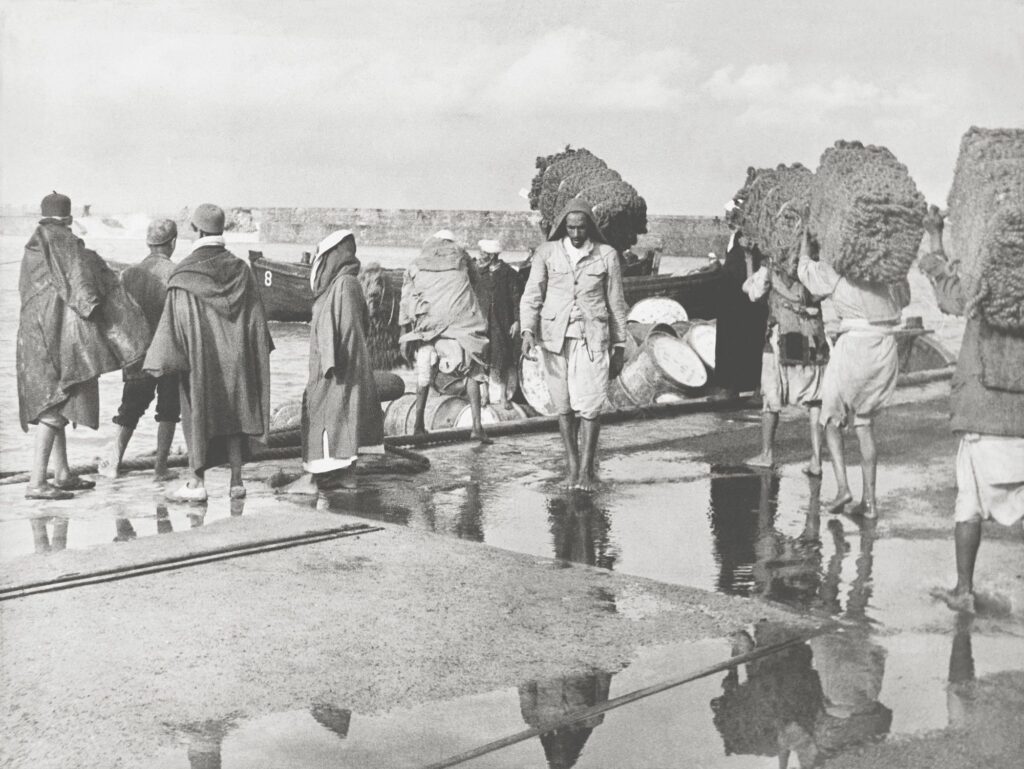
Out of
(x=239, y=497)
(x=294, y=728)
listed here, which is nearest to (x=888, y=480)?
(x=239, y=497)

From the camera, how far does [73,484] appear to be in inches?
358

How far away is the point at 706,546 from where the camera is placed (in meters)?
7.69

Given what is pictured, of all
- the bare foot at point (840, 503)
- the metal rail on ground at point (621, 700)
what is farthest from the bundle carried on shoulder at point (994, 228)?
the bare foot at point (840, 503)

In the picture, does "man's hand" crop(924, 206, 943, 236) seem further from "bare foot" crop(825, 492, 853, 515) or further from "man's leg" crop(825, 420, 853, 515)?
"bare foot" crop(825, 492, 853, 515)

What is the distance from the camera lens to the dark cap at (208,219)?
344 inches

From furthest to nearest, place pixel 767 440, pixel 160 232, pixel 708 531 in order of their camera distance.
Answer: pixel 767 440 → pixel 160 232 → pixel 708 531

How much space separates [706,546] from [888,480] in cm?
280

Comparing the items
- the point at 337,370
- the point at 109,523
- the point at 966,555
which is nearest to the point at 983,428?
the point at 966,555

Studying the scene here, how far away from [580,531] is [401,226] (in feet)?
202

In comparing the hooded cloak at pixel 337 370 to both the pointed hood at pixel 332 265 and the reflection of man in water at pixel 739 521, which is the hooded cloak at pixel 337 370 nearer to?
the pointed hood at pixel 332 265

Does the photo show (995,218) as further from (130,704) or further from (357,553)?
(130,704)

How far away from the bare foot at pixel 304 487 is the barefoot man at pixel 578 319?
1747 millimetres

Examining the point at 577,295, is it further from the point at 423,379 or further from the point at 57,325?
the point at 57,325

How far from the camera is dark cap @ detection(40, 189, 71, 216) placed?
8.66 m
